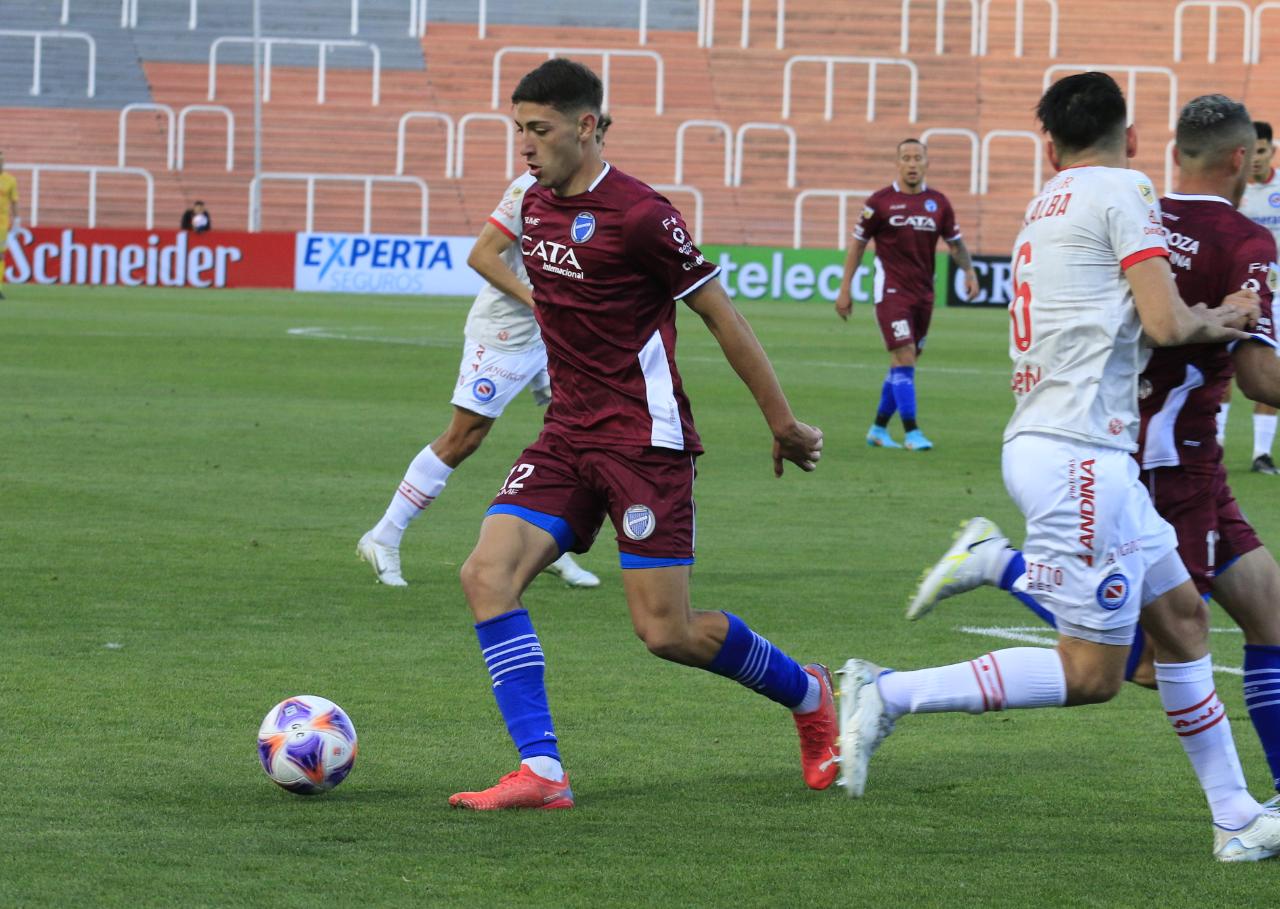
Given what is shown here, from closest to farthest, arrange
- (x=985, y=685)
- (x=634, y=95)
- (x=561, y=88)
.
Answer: (x=985, y=685), (x=561, y=88), (x=634, y=95)

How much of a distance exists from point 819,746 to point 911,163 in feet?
36.2

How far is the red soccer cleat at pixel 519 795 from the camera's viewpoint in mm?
5191

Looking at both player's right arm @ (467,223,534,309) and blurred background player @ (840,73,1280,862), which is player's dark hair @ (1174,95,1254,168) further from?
player's right arm @ (467,223,534,309)

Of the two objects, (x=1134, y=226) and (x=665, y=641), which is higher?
(x=1134, y=226)

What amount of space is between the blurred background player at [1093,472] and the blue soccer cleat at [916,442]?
1043 centimetres

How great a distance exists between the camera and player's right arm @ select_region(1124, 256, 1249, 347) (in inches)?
180

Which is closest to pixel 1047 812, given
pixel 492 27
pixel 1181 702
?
pixel 1181 702

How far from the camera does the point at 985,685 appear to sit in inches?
194

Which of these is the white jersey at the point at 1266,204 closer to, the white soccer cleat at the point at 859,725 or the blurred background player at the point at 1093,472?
the blurred background player at the point at 1093,472

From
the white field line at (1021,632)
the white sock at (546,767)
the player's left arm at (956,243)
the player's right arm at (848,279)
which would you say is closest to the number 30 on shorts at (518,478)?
the white sock at (546,767)

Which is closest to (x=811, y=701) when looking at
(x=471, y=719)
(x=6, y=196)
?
(x=471, y=719)

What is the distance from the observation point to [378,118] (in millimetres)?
41531

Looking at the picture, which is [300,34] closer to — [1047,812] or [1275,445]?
[1275,445]

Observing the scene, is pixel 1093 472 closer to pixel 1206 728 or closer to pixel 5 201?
pixel 1206 728
